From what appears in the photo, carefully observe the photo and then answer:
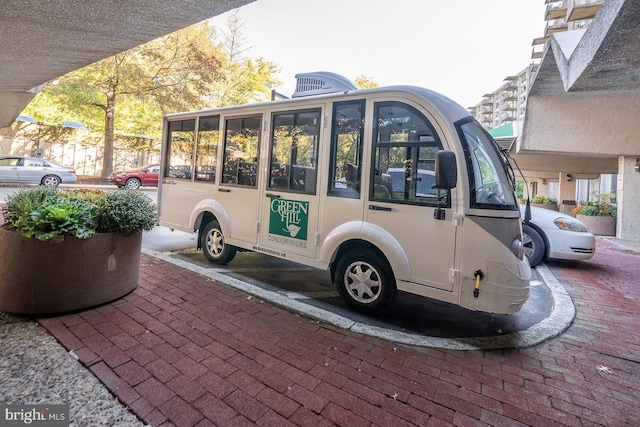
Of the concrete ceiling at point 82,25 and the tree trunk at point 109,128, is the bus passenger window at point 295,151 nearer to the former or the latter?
the concrete ceiling at point 82,25

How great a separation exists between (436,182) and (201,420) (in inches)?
107

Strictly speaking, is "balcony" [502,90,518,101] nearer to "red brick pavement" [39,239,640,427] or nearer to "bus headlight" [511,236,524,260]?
"red brick pavement" [39,239,640,427]

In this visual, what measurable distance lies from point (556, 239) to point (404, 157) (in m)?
4.87

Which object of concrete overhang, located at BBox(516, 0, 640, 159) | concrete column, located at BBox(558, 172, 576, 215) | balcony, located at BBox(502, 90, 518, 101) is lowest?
concrete column, located at BBox(558, 172, 576, 215)

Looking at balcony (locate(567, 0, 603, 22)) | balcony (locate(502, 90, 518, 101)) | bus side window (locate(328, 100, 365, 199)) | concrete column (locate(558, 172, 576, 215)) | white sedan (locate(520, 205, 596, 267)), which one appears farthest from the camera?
balcony (locate(502, 90, 518, 101))

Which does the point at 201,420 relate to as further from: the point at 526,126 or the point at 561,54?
the point at 526,126

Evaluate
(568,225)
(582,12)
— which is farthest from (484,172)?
(582,12)

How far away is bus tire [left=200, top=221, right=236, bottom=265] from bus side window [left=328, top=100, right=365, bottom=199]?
7.65 feet

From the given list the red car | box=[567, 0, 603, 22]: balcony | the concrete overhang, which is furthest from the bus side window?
box=[567, 0, 603, 22]: balcony

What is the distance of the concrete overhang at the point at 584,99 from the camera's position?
259 inches

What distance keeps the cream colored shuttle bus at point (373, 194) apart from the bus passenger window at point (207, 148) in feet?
0.18

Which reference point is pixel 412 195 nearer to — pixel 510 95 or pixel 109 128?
pixel 109 128

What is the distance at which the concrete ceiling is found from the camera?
117 inches

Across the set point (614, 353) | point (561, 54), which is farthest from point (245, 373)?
point (561, 54)
